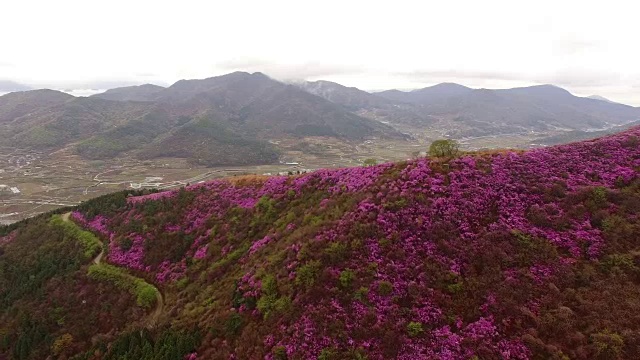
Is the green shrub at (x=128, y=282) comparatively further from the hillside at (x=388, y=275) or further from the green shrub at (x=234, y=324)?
the green shrub at (x=234, y=324)

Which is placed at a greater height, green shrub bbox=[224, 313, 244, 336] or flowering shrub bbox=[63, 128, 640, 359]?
flowering shrub bbox=[63, 128, 640, 359]

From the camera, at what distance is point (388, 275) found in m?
30.5

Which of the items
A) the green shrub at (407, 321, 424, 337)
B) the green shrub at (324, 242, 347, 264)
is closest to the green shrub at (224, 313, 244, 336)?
the green shrub at (324, 242, 347, 264)

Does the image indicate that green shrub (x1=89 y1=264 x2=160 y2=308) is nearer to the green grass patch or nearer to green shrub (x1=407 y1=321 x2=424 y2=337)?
the green grass patch

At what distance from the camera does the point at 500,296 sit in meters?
27.5

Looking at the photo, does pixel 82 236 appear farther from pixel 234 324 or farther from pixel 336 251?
pixel 336 251

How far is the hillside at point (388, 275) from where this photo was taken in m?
25.5

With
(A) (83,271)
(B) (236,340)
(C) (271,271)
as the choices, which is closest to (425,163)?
(C) (271,271)

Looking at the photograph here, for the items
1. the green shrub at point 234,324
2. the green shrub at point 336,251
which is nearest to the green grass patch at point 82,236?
the green shrub at point 234,324

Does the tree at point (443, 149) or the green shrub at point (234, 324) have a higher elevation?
the tree at point (443, 149)

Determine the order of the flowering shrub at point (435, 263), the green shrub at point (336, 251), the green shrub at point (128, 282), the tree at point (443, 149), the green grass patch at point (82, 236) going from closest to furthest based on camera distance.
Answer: the flowering shrub at point (435, 263) < the green shrub at point (336, 251) < the green shrub at point (128, 282) < the tree at point (443, 149) < the green grass patch at point (82, 236)

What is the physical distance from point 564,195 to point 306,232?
28742 millimetres

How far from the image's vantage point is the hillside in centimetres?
2555

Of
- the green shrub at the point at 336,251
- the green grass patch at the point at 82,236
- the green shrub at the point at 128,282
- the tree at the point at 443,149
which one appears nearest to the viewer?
the green shrub at the point at 336,251
